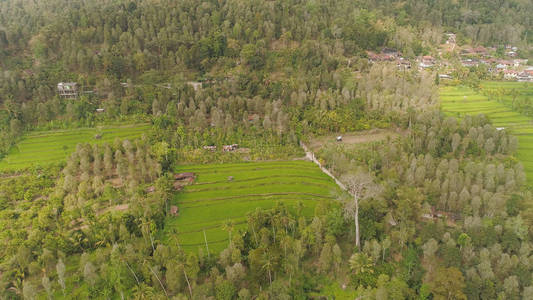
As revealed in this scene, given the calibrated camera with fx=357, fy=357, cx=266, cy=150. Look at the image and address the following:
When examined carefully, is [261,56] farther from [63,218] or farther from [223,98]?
[63,218]

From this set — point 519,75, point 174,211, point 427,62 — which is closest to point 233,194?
point 174,211

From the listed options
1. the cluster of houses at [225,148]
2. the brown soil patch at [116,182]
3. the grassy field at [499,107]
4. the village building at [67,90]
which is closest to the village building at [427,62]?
the grassy field at [499,107]

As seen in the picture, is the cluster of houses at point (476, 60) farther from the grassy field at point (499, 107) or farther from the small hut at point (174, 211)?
the small hut at point (174, 211)

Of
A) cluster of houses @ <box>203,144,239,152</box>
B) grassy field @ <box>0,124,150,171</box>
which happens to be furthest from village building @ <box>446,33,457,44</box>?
grassy field @ <box>0,124,150,171</box>

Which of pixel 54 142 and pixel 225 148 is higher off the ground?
pixel 54 142

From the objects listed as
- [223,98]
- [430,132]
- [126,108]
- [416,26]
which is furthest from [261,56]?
[416,26]

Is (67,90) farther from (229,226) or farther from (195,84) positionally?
(229,226)

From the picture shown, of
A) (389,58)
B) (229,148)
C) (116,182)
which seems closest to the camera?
(116,182)
